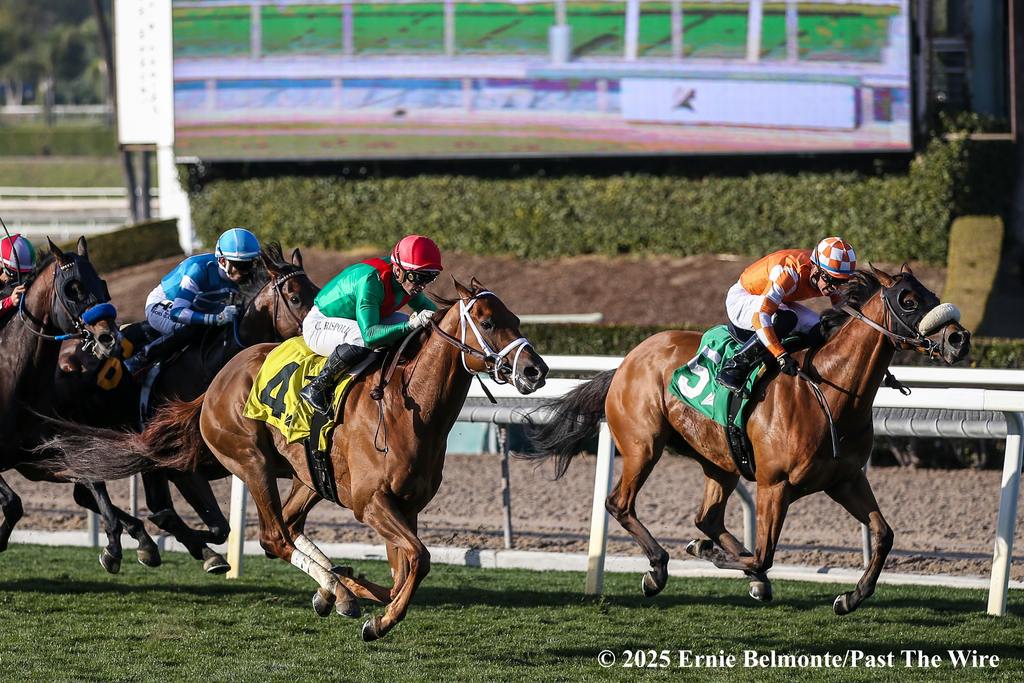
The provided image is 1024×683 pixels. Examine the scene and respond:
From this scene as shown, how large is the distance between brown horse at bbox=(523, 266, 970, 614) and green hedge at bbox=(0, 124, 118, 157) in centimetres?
3840

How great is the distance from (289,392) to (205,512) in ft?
3.38

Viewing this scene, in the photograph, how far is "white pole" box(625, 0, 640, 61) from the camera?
16453 mm

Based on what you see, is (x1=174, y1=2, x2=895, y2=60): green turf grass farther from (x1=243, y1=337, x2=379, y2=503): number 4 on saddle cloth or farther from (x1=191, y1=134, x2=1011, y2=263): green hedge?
(x1=243, y1=337, x2=379, y2=503): number 4 on saddle cloth

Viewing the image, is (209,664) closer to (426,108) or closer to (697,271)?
(697,271)

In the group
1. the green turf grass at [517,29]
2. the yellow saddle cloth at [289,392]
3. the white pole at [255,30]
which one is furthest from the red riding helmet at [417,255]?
the white pole at [255,30]

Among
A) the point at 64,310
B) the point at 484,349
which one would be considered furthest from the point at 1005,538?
the point at 64,310

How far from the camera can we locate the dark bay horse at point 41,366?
5750 mm

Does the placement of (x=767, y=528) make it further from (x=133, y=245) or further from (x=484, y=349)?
(x=133, y=245)

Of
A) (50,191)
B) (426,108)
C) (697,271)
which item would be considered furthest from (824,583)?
(50,191)

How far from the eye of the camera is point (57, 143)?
4178cm

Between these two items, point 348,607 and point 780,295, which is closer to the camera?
point 348,607

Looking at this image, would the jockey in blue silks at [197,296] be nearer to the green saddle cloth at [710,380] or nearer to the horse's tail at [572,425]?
the horse's tail at [572,425]

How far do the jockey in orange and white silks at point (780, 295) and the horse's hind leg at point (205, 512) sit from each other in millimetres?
2145

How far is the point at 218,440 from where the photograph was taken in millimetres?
5492
